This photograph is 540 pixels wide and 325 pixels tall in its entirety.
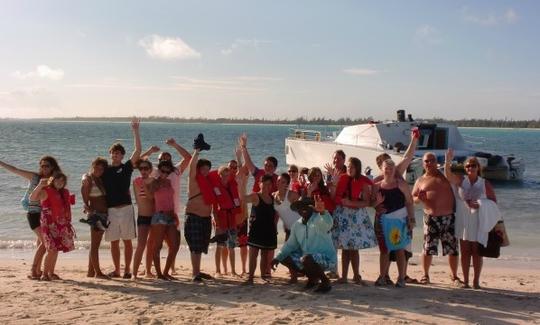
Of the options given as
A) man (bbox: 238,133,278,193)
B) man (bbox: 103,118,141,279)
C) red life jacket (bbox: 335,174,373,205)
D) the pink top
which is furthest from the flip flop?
red life jacket (bbox: 335,174,373,205)

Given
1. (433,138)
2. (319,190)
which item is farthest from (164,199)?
(433,138)

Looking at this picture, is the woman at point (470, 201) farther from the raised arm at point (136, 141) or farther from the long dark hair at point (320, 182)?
the raised arm at point (136, 141)

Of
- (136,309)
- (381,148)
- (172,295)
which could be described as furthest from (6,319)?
(381,148)

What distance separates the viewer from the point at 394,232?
6703 millimetres

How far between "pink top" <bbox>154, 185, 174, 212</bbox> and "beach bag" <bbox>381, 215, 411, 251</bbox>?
2536mm

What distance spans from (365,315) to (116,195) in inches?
129

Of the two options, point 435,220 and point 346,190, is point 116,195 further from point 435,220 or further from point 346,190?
point 435,220

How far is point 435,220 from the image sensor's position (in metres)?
6.88

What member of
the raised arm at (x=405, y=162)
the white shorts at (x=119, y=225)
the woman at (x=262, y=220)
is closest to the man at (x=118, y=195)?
the white shorts at (x=119, y=225)

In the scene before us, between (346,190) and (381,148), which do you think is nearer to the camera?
(346,190)

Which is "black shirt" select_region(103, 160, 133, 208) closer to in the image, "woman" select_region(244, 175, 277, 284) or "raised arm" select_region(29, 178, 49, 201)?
"raised arm" select_region(29, 178, 49, 201)

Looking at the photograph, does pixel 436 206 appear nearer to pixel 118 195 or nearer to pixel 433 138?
pixel 118 195

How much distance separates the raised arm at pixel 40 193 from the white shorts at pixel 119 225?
2.56 ft

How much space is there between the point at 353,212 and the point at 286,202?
2.70ft
